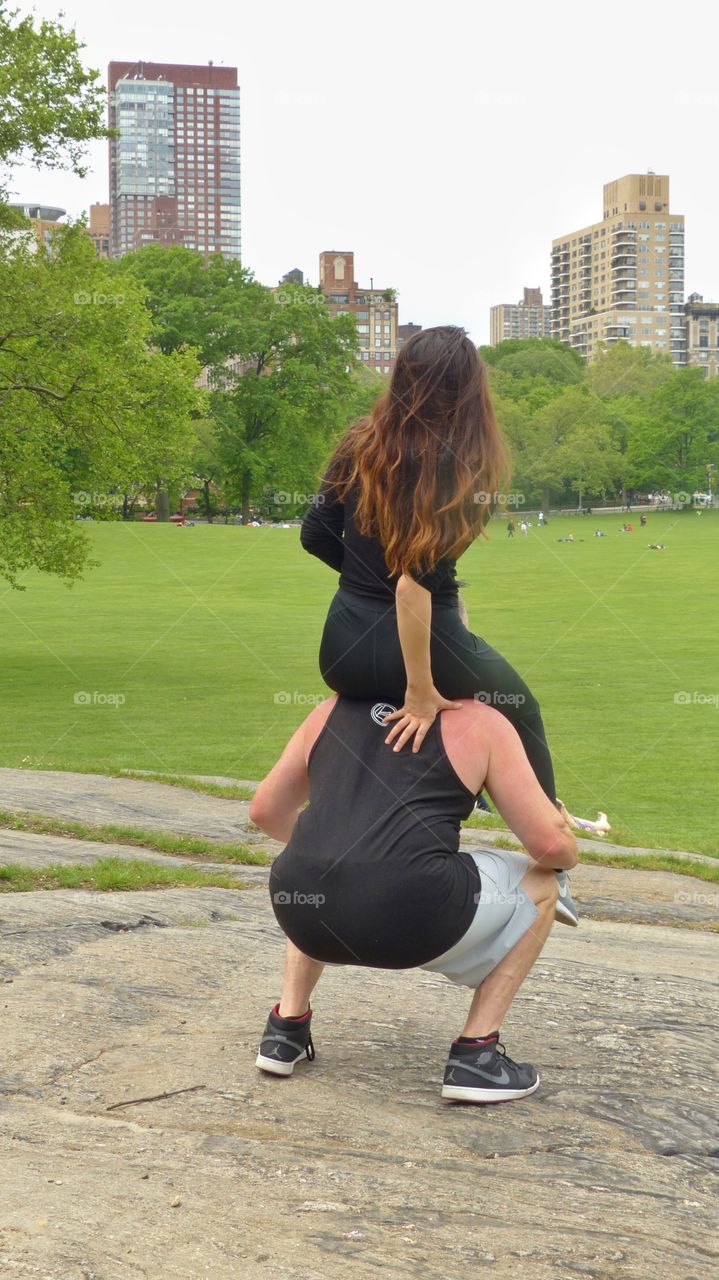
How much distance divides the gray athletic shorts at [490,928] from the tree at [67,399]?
2094cm

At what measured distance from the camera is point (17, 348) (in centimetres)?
2455

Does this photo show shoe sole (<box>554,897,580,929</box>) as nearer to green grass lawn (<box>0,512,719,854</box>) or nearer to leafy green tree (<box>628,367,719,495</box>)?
green grass lawn (<box>0,512,719,854</box>)

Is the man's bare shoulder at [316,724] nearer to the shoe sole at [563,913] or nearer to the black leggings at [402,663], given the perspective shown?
the black leggings at [402,663]

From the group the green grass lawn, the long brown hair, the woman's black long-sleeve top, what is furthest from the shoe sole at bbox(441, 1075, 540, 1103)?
the green grass lawn

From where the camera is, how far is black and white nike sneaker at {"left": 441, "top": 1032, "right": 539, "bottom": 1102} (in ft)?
13.4

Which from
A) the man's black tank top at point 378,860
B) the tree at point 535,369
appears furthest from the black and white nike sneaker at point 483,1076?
the tree at point 535,369

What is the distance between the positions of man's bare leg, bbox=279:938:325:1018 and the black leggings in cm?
90

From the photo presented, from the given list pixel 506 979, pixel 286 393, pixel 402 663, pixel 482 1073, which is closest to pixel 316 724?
pixel 402 663

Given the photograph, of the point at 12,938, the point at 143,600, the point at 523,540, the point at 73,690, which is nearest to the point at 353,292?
the point at 523,540

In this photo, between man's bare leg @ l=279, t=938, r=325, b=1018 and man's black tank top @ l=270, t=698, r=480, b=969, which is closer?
man's black tank top @ l=270, t=698, r=480, b=969

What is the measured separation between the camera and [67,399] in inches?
967

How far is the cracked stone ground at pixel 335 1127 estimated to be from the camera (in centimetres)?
323

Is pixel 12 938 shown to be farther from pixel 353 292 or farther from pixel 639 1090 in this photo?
pixel 353 292

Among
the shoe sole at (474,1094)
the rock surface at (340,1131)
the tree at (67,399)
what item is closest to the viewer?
the rock surface at (340,1131)
